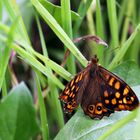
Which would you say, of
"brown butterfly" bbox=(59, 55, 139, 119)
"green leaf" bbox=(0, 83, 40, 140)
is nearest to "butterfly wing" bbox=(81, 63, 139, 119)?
"brown butterfly" bbox=(59, 55, 139, 119)

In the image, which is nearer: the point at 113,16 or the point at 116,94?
the point at 116,94

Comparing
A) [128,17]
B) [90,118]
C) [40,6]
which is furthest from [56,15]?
[128,17]

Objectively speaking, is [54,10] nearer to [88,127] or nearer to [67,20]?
[67,20]

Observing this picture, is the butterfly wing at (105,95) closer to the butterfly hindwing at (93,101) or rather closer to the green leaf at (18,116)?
the butterfly hindwing at (93,101)

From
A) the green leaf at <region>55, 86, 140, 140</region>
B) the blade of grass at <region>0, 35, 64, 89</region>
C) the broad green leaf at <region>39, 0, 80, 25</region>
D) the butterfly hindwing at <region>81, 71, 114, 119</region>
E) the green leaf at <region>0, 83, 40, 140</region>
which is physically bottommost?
the green leaf at <region>55, 86, 140, 140</region>

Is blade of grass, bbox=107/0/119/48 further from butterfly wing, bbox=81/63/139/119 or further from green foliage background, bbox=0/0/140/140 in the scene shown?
butterfly wing, bbox=81/63/139/119

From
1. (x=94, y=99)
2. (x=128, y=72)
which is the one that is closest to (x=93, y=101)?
(x=94, y=99)
